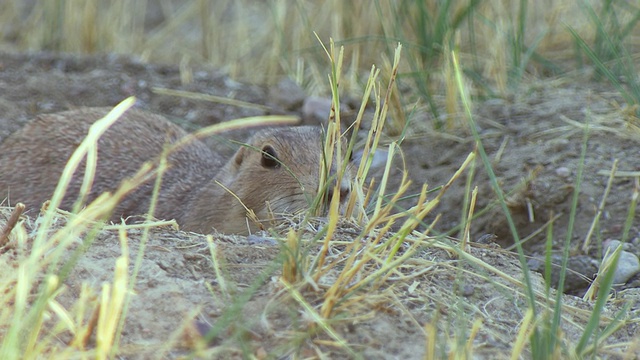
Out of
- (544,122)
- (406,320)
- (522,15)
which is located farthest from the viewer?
(522,15)

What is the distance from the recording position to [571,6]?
654cm

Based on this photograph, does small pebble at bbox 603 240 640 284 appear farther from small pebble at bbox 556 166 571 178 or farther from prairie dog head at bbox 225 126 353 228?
prairie dog head at bbox 225 126 353 228

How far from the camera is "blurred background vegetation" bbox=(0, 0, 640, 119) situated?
5.27 m

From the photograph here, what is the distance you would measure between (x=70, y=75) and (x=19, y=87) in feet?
1.22

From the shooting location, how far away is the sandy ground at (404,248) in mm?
2434

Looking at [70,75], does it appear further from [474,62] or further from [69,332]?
[69,332]

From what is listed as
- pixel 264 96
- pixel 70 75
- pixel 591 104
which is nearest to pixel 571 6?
pixel 591 104

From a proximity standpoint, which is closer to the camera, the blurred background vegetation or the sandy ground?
the sandy ground

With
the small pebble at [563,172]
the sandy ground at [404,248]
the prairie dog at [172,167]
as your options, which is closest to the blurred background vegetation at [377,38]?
the sandy ground at [404,248]

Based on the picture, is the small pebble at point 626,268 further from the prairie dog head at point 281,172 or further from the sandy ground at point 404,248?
the prairie dog head at point 281,172

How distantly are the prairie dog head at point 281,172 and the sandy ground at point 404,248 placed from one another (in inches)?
26.2

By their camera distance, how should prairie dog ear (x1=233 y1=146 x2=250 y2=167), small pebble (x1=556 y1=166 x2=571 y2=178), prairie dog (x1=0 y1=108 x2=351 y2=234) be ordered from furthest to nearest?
small pebble (x1=556 y1=166 x2=571 y2=178) < prairie dog ear (x1=233 y1=146 x2=250 y2=167) < prairie dog (x1=0 y1=108 x2=351 y2=234)

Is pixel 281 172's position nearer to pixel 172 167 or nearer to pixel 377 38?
pixel 172 167

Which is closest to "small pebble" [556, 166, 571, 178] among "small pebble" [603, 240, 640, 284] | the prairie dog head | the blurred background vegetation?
the blurred background vegetation
